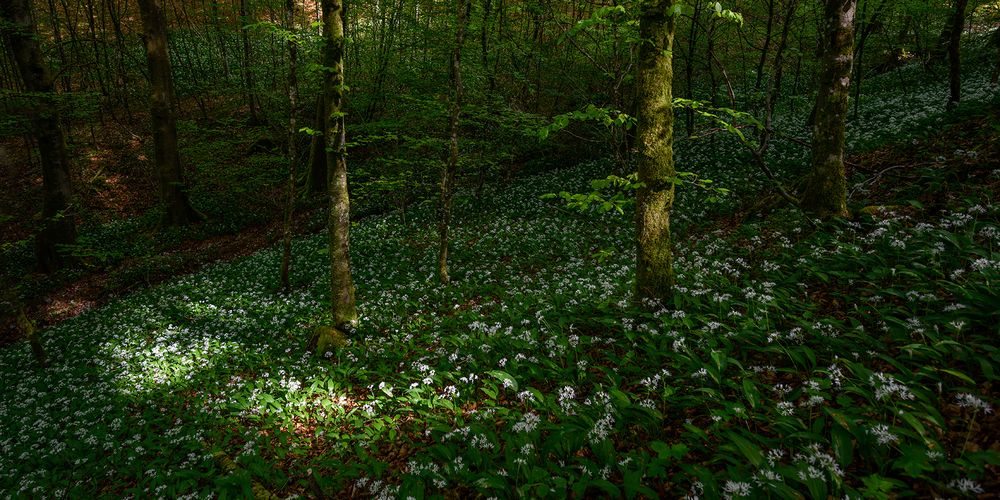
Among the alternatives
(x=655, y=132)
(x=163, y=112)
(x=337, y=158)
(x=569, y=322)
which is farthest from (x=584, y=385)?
(x=163, y=112)

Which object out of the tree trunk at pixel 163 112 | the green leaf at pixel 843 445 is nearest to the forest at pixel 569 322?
the green leaf at pixel 843 445

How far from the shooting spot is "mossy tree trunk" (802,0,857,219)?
7539mm

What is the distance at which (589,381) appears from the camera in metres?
5.61

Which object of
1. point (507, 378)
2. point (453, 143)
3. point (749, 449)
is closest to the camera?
point (749, 449)

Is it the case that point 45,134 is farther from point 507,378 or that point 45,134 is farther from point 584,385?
point 584,385

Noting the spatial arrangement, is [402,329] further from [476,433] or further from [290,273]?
[290,273]

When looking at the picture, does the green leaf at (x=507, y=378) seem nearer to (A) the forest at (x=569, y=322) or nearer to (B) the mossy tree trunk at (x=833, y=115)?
(A) the forest at (x=569, y=322)

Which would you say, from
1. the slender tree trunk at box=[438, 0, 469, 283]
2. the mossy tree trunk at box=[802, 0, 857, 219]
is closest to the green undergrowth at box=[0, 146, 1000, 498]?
the mossy tree trunk at box=[802, 0, 857, 219]

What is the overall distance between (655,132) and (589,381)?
11.6 feet

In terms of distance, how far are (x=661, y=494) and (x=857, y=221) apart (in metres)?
7.32

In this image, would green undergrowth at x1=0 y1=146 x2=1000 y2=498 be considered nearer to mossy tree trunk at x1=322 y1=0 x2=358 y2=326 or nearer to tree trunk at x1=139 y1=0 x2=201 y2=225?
mossy tree trunk at x1=322 y1=0 x2=358 y2=326

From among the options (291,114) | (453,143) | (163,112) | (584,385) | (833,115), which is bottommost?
(584,385)

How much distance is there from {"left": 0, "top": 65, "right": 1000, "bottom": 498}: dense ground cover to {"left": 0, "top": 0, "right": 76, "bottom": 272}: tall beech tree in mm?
8306

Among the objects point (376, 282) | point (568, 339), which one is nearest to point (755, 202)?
point (568, 339)
